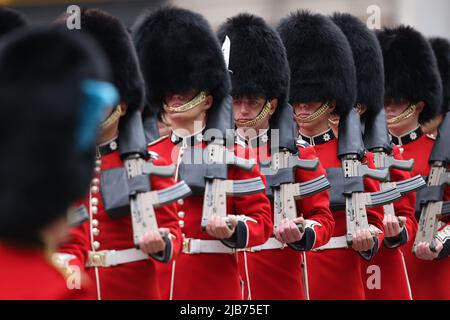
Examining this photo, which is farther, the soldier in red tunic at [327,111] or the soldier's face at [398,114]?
the soldier's face at [398,114]

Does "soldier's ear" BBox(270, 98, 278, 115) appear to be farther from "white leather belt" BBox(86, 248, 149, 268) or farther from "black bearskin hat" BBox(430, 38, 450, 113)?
"black bearskin hat" BBox(430, 38, 450, 113)

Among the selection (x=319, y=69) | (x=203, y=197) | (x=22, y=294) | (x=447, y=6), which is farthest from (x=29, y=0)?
(x=22, y=294)

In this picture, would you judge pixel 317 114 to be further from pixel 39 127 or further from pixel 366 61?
pixel 39 127

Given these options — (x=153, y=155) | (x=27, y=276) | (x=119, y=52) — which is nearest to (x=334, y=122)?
(x=153, y=155)

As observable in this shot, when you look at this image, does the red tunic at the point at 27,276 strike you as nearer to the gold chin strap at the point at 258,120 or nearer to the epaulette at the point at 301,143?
the gold chin strap at the point at 258,120

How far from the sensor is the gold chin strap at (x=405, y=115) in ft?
21.1

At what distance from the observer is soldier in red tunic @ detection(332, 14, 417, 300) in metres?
5.77

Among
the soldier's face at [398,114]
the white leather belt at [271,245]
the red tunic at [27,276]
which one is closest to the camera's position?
the red tunic at [27,276]

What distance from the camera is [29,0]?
44.9 feet

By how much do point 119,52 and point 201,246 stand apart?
815 millimetres

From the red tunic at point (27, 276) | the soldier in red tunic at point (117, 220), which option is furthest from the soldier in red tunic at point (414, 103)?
the red tunic at point (27, 276)

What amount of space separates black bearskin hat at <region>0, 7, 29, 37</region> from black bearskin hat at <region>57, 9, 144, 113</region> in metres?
0.35

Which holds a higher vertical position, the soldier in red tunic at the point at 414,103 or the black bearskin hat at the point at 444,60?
the black bearskin hat at the point at 444,60

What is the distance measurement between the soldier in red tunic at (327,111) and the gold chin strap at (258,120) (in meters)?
0.37
